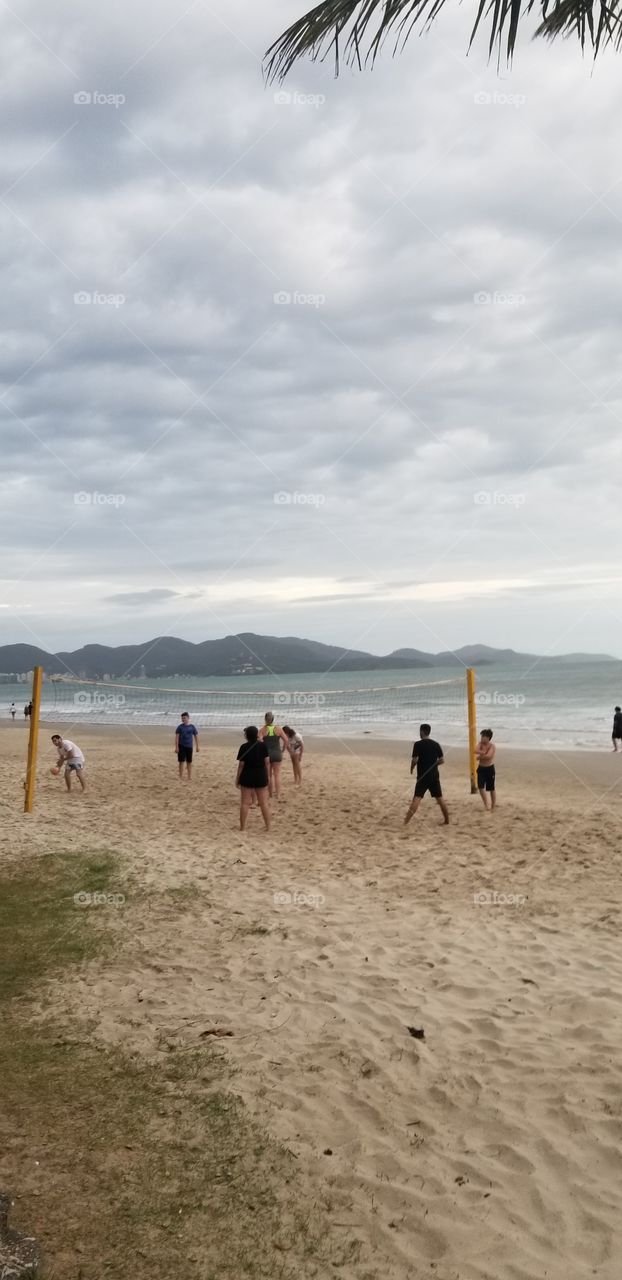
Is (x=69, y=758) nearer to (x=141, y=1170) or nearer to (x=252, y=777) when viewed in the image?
(x=252, y=777)

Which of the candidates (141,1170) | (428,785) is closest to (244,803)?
(428,785)

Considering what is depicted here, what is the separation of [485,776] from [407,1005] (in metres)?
7.97

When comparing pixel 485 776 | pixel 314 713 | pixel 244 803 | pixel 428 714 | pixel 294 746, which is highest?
pixel 294 746

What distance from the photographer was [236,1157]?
3.92m

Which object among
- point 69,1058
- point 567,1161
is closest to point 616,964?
point 567,1161

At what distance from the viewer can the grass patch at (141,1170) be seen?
3.27 metres

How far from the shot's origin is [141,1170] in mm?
3773

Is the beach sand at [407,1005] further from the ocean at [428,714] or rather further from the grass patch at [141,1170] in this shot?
the ocean at [428,714]

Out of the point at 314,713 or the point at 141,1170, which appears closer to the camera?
the point at 141,1170

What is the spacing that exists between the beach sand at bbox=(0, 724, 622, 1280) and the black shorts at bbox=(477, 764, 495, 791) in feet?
2.72

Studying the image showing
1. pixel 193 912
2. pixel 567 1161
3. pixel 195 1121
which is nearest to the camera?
pixel 567 1161

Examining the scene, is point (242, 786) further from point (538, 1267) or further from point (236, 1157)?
point (538, 1267)

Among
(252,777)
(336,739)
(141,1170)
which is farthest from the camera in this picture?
(336,739)

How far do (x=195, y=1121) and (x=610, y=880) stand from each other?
5984 millimetres
